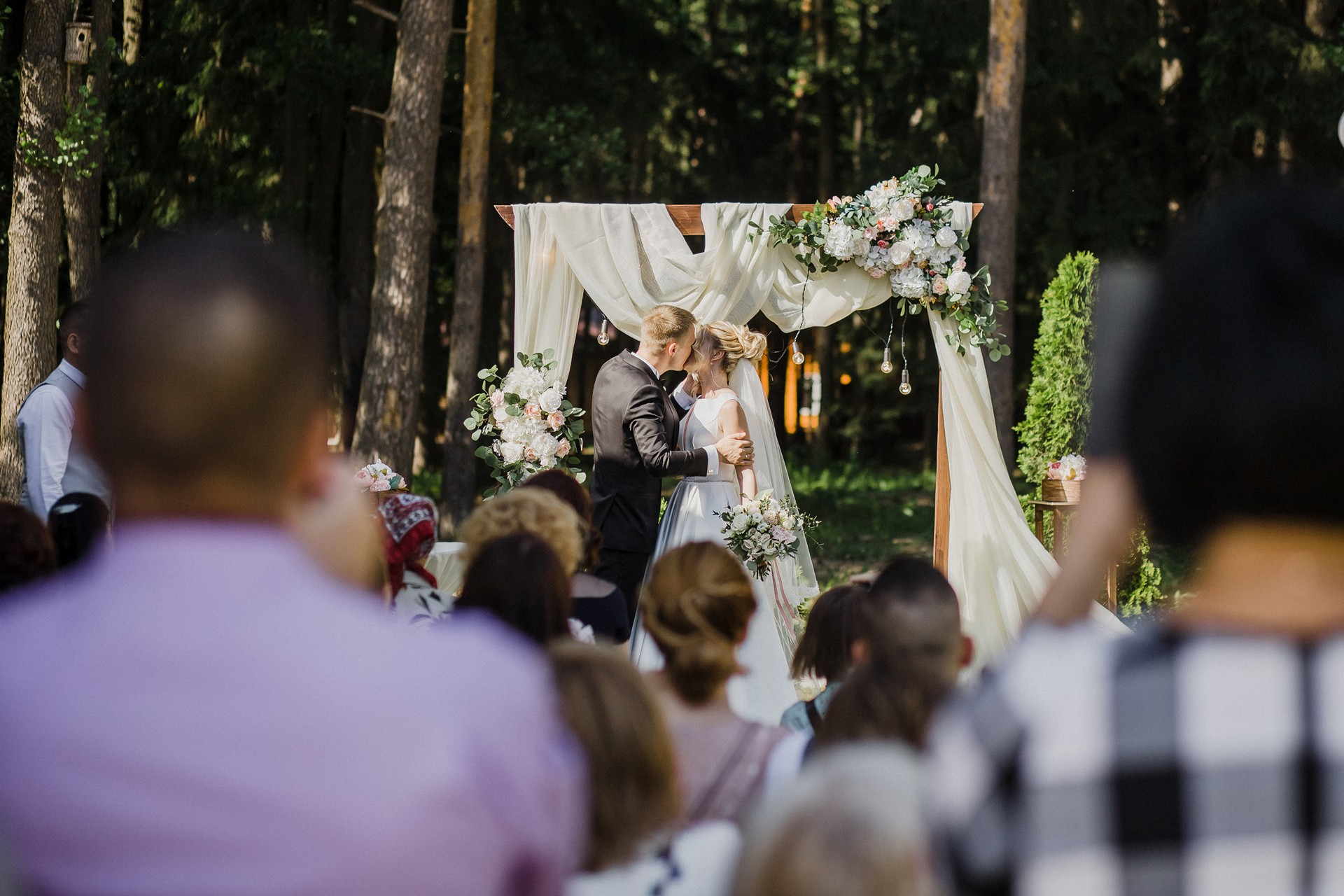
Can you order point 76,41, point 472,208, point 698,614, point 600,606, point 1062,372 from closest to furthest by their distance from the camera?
point 698,614, point 600,606, point 1062,372, point 76,41, point 472,208

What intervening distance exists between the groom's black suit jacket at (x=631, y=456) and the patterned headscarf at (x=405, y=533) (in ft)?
8.50

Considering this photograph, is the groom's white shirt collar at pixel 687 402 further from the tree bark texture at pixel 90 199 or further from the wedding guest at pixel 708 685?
the tree bark texture at pixel 90 199

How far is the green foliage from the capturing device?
910cm

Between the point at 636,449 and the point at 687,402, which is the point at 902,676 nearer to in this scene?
the point at 636,449

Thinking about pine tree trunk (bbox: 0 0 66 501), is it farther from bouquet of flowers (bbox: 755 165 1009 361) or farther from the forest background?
bouquet of flowers (bbox: 755 165 1009 361)

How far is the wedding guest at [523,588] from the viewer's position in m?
2.61

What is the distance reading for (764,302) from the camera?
7.33 m

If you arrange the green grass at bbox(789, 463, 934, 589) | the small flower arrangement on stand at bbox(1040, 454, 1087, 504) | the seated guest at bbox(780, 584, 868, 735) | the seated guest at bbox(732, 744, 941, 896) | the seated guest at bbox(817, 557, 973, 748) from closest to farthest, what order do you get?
the seated guest at bbox(732, 744, 941, 896) → the seated guest at bbox(817, 557, 973, 748) → the seated guest at bbox(780, 584, 868, 735) → the small flower arrangement on stand at bbox(1040, 454, 1087, 504) → the green grass at bbox(789, 463, 934, 589)

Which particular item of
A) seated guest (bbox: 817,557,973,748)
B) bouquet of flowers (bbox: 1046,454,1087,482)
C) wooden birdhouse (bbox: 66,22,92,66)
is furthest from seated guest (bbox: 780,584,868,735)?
wooden birdhouse (bbox: 66,22,92,66)

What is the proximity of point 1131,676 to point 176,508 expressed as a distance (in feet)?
2.62

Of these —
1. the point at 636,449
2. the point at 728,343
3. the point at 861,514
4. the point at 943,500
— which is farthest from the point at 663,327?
the point at 861,514

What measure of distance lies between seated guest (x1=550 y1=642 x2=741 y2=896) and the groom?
4.17 meters

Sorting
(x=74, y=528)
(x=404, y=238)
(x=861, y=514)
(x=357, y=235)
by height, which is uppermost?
(x=357, y=235)

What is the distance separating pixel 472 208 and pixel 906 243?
5972 mm
